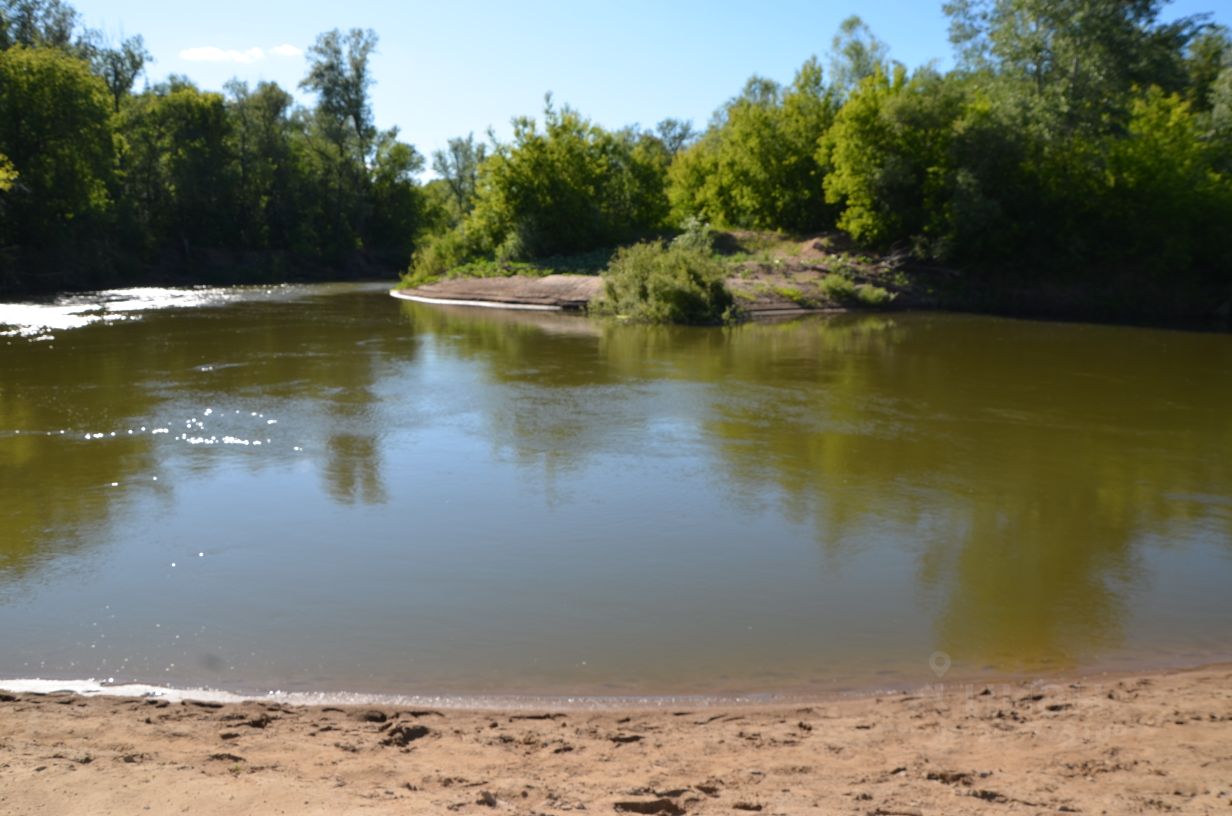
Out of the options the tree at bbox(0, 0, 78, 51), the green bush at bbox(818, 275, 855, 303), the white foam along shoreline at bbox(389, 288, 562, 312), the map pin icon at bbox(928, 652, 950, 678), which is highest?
the tree at bbox(0, 0, 78, 51)

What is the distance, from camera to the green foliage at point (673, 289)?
96.7 ft

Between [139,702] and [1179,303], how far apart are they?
38.9 meters

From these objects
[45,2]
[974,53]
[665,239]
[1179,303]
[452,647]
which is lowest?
[452,647]

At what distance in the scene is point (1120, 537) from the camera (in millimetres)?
9094

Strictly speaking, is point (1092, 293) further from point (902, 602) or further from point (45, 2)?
point (45, 2)

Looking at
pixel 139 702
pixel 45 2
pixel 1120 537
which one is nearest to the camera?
pixel 139 702

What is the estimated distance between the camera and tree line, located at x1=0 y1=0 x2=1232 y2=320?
1447 inches

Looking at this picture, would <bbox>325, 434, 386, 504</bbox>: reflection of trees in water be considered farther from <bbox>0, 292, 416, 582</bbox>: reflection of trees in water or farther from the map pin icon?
the map pin icon

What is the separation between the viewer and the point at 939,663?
6.37 meters

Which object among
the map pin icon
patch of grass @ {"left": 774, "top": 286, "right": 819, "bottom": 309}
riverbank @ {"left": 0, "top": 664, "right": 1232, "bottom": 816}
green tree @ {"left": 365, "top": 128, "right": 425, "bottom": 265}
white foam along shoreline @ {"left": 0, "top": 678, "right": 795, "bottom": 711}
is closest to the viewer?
riverbank @ {"left": 0, "top": 664, "right": 1232, "bottom": 816}

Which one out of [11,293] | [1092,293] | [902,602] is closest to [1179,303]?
[1092,293]

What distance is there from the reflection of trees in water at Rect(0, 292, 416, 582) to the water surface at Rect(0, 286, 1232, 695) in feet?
0.25

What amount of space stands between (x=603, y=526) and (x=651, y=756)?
4.46m

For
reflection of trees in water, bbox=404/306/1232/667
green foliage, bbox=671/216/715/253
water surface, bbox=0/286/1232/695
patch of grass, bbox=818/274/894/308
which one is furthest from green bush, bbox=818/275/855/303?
water surface, bbox=0/286/1232/695
